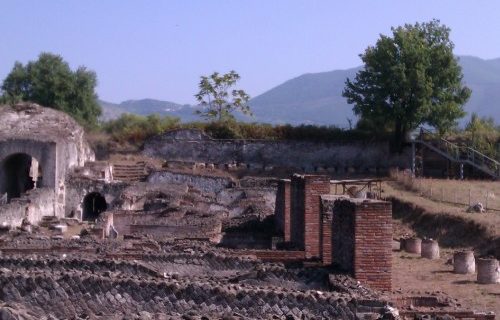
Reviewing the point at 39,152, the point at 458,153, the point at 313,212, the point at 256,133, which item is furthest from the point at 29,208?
the point at 458,153

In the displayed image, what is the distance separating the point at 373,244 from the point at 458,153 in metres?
36.6

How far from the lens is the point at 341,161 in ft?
176

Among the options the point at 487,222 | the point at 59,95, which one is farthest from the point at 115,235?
the point at 59,95

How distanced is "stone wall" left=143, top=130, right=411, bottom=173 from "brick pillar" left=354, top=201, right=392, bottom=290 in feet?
129

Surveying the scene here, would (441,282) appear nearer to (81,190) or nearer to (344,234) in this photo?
(344,234)

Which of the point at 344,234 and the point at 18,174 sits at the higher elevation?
the point at 18,174

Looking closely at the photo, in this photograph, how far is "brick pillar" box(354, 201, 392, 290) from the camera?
41.7 feet

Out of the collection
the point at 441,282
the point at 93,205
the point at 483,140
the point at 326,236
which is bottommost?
the point at 441,282

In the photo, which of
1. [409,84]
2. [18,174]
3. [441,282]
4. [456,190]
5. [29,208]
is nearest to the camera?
[441,282]

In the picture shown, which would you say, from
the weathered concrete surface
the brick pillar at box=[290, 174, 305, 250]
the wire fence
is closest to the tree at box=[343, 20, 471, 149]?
the wire fence

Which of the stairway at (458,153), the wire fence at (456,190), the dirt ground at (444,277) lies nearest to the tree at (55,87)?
the stairway at (458,153)

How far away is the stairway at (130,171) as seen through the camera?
45562 mm

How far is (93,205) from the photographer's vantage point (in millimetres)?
42719

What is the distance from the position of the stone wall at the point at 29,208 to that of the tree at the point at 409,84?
68.5ft
